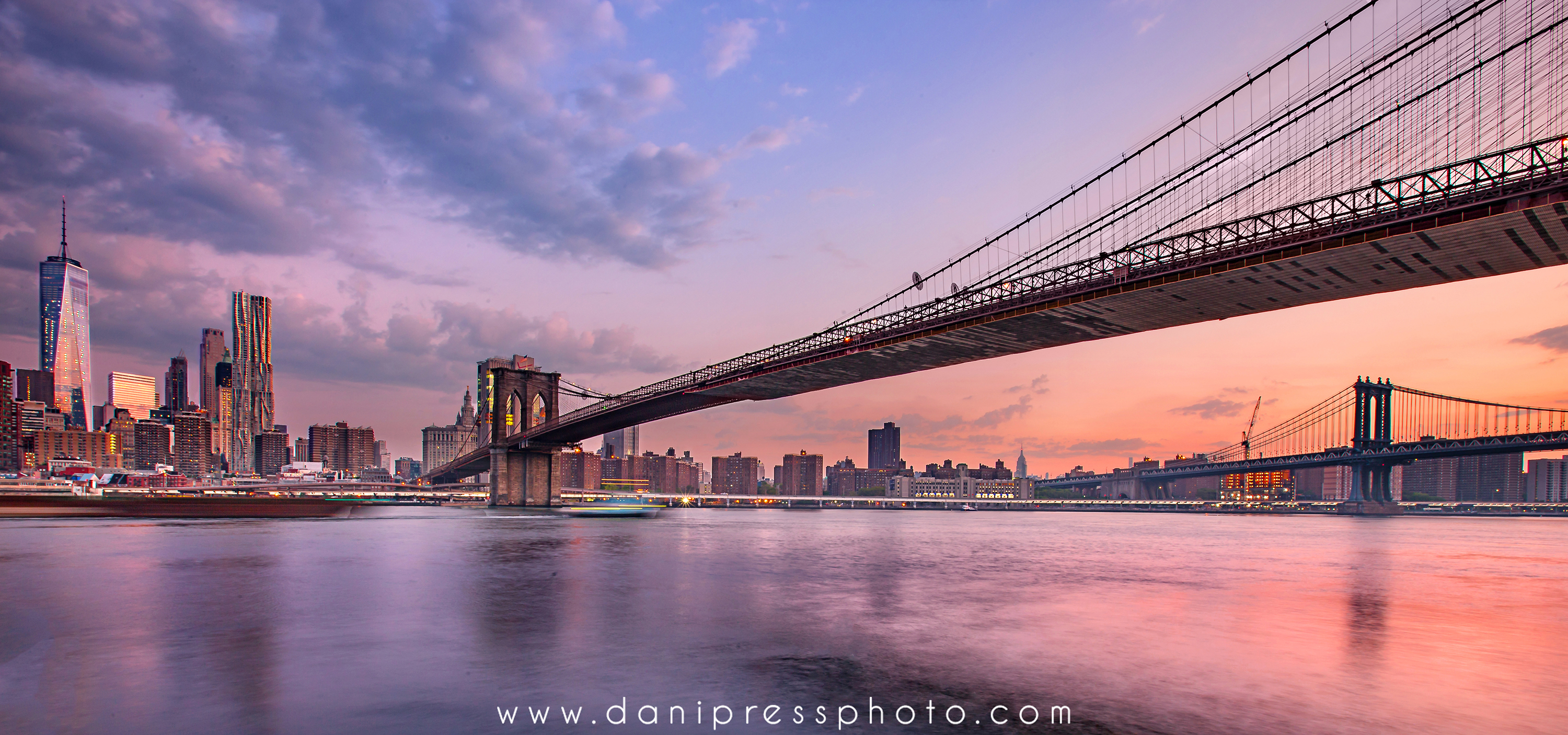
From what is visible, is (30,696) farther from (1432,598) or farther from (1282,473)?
(1282,473)

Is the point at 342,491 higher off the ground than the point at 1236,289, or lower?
lower

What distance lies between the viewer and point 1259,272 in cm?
3297

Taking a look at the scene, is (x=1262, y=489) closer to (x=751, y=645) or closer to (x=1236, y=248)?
(x=1236, y=248)

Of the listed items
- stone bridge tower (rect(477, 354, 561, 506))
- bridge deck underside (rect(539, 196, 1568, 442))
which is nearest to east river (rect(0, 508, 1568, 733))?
bridge deck underside (rect(539, 196, 1568, 442))

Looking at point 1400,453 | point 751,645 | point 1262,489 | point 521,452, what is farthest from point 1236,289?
point 1262,489

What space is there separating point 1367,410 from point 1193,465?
1493 inches

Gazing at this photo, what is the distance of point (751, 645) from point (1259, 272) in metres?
30.3

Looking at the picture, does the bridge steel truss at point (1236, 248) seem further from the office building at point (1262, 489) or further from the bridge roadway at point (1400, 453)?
the office building at point (1262, 489)

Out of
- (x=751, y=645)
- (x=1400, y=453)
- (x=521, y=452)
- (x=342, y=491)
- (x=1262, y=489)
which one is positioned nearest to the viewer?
(x=751, y=645)

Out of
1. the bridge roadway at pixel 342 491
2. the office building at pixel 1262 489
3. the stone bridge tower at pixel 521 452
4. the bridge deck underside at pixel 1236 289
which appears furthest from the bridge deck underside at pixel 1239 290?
the office building at pixel 1262 489

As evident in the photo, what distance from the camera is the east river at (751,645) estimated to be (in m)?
9.49

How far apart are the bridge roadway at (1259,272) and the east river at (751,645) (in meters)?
12.4

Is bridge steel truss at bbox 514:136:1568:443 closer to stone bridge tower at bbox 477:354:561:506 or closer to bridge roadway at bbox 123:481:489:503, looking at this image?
stone bridge tower at bbox 477:354:561:506

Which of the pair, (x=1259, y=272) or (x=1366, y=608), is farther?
(x=1259, y=272)
